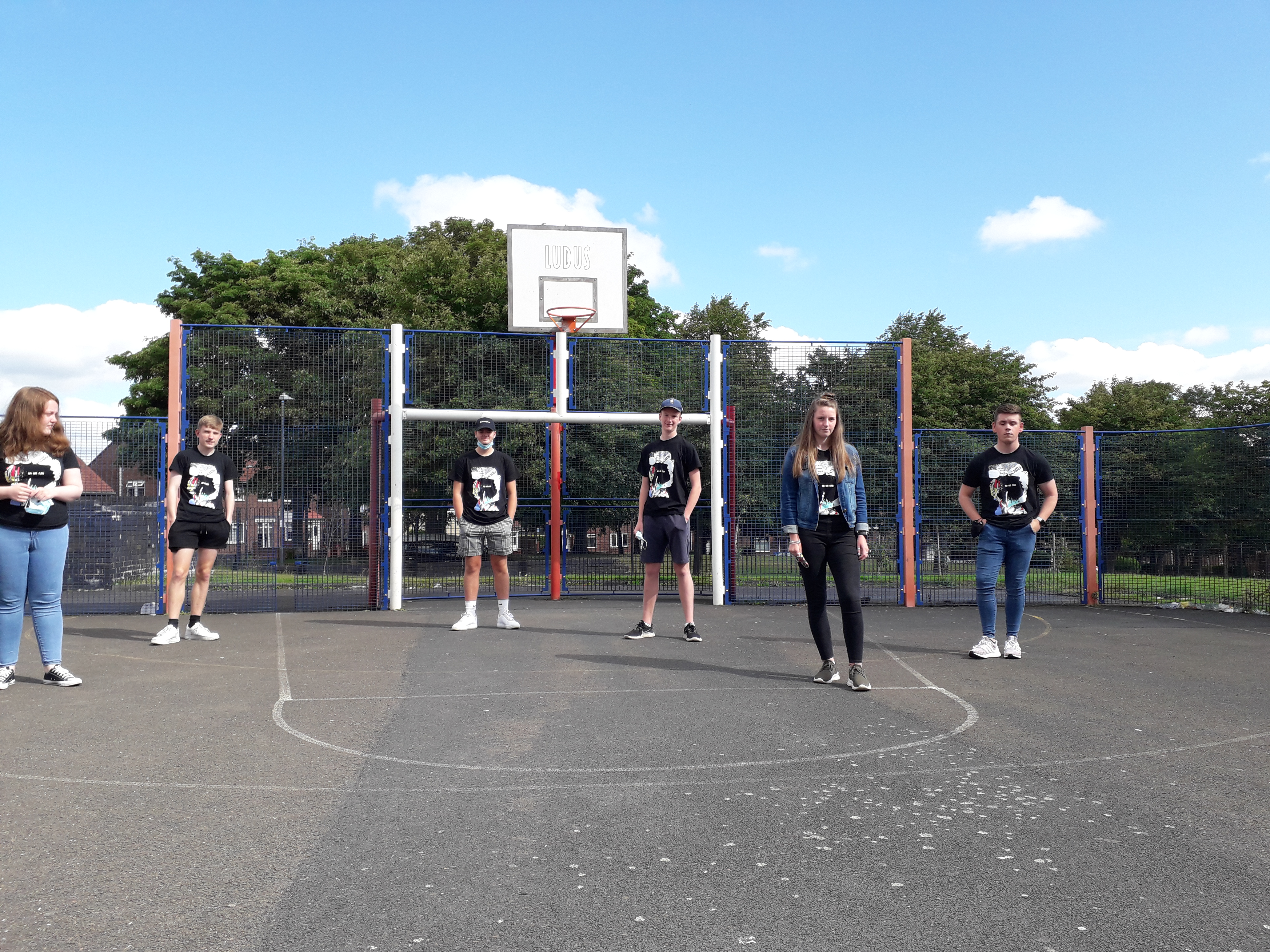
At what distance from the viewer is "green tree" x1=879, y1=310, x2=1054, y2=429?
43.0m

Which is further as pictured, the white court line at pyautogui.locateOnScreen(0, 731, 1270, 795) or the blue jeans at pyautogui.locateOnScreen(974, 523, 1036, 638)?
the blue jeans at pyautogui.locateOnScreen(974, 523, 1036, 638)

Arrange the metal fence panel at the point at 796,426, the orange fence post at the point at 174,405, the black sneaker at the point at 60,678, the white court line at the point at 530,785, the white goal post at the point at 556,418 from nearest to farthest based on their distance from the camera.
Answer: the white court line at the point at 530,785, the black sneaker at the point at 60,678, the orange fence post at the point at 174,405, the white goal post at the point at 556,418, the metal fence panel at the point at 796,426

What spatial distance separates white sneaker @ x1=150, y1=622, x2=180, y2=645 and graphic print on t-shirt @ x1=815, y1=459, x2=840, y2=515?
5.41 metres

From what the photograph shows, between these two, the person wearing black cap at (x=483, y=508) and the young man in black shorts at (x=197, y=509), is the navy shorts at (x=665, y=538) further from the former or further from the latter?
the young man in black shorts at (x=197, y=509)

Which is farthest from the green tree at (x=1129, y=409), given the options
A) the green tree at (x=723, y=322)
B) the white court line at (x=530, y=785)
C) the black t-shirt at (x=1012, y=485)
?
the white court line at (x=530, y=785)

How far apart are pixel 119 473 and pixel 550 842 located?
9.74 meters

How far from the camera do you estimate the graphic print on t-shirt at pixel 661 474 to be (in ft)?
26.1

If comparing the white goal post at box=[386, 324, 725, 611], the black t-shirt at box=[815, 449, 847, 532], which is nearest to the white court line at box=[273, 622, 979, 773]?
the black t-shirt at box=[815, 449, 847, 532]

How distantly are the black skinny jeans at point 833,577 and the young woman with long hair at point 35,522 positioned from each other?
14.9 feet

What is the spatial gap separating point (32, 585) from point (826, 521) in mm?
4914

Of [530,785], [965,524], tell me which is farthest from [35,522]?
[965,524]

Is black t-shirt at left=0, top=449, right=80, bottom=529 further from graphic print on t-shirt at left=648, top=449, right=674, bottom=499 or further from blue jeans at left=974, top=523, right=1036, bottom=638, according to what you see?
blue jeans at left=974, top=523, right=1036, bottom=638

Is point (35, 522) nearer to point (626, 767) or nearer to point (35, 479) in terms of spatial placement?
point (35, 479)

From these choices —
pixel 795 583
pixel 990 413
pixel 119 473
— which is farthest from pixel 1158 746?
pixel 990 413
